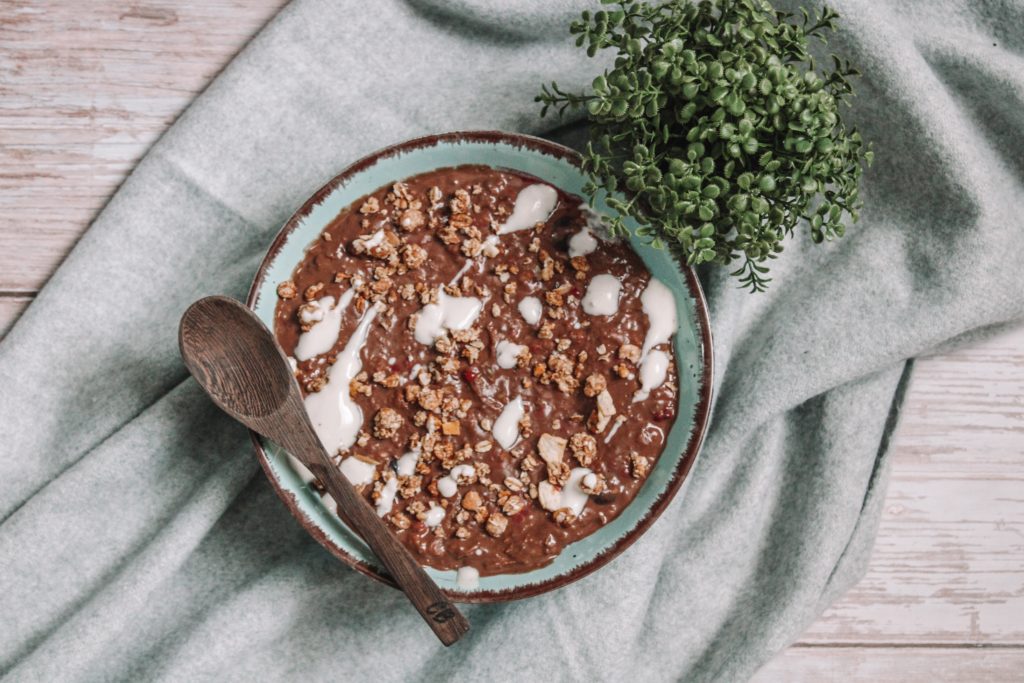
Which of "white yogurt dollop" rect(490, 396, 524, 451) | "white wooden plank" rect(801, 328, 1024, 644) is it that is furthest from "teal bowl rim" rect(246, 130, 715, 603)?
"white wooden plank" rect(801, 328, 1024, 644)

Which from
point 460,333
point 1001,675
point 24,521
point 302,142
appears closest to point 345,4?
point 302,142

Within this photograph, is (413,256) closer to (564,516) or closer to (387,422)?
(387,422)

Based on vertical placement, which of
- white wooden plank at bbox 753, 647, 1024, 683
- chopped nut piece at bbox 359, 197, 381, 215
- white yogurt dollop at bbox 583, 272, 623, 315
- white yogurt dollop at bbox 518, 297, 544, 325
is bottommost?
white wooden plank at bbox 753, 647, 1024, 683

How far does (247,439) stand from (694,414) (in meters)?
0.79

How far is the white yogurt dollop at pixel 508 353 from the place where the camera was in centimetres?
145

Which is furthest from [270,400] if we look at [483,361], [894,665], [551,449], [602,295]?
[894,665]

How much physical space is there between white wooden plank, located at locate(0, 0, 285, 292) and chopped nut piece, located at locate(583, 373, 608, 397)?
36.2 inches

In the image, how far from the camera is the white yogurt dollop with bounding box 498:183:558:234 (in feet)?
4.76

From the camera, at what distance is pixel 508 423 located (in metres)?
1.46

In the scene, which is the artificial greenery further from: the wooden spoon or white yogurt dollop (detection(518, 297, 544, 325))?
the wooden spoon

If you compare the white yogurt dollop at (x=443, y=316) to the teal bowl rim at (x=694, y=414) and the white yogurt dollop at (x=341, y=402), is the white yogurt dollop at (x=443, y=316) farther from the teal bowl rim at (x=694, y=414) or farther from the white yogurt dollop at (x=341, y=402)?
the teal bowl rim at (x=694, y=414)

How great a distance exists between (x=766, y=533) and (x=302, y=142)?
3.71ft

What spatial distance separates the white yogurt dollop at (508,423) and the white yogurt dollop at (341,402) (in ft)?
0.76

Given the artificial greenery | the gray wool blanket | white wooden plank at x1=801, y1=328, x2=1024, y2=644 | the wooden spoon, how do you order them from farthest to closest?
white wooden plank at x1=801, y1=328, x2=1024, y2=644 → the gray wool blanket → the wooden spoon → the artificial greenery
